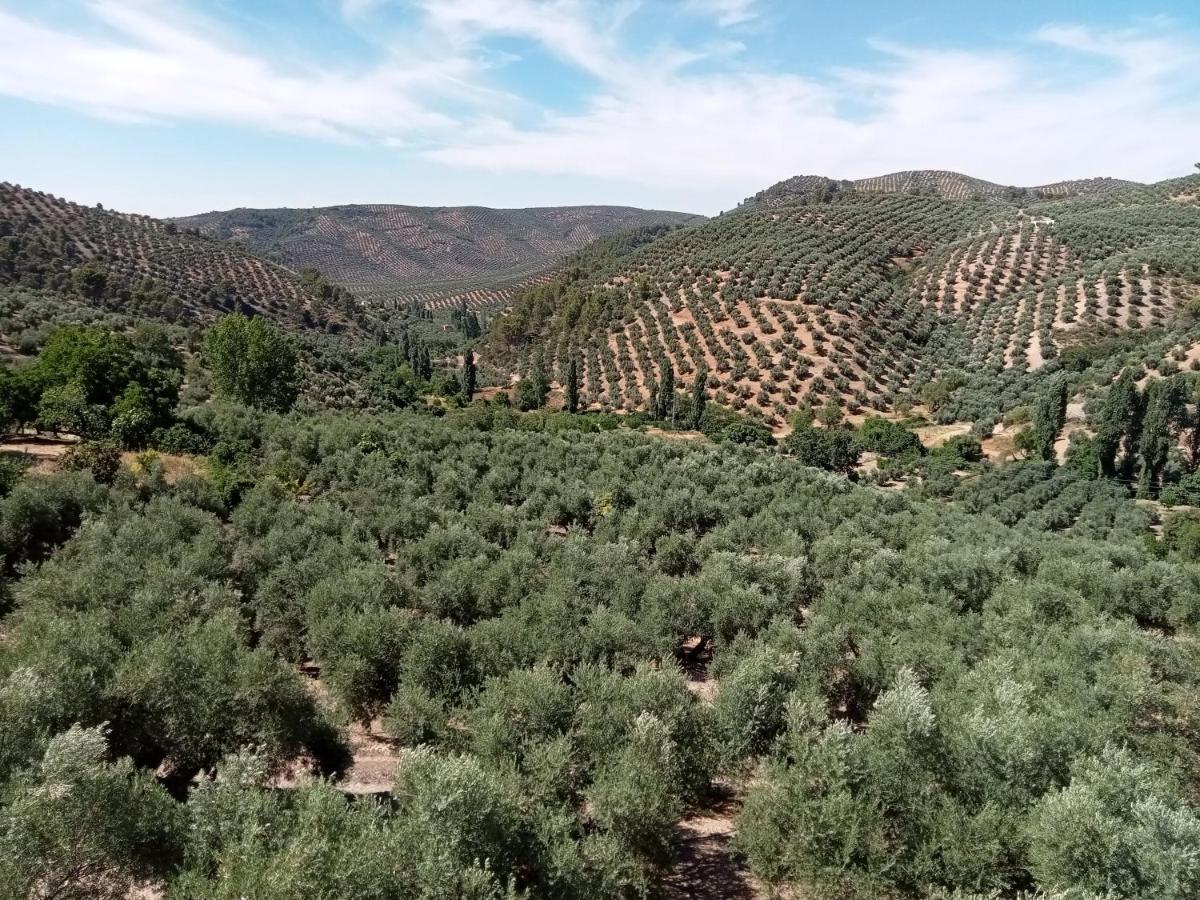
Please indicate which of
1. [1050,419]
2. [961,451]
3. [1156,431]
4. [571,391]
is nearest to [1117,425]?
[1156,431]

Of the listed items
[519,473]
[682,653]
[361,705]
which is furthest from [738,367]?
[361,705]

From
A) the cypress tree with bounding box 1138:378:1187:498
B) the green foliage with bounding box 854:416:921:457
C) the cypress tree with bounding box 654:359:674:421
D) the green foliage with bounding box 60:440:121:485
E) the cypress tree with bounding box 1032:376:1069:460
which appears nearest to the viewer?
the green foliage with bounding box 60:440:121:485

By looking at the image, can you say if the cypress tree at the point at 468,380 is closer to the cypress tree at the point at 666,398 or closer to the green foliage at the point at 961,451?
the cypress tree at the point at 666,398

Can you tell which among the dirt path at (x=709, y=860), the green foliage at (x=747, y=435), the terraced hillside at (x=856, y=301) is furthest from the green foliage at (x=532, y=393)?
the dirt path at (x=709, y=860)

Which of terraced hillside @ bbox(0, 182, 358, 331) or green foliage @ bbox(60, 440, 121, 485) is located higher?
terraced hillside @ bbox(0, 182, 358, 331)

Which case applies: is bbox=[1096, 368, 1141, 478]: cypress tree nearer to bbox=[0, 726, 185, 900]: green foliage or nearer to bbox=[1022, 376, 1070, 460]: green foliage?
bbox=[1022, 376, 1070, 460]: green foliage

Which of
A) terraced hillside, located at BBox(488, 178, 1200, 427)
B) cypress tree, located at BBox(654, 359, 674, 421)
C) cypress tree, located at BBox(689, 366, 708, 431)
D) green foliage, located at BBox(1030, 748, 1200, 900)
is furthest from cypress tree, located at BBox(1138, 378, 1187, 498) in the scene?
green foliage, located at BBox(1030, 748, 1200, 900)

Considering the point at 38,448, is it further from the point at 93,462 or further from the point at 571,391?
the point at 571,391
